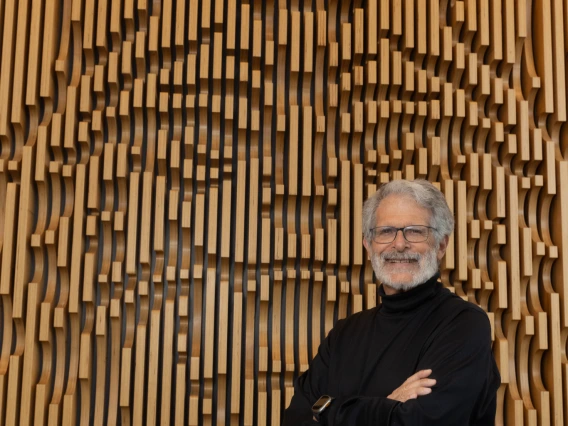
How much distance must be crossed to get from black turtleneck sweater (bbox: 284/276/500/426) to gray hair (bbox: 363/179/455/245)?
8.3 inches

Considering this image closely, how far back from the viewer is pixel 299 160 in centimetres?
421

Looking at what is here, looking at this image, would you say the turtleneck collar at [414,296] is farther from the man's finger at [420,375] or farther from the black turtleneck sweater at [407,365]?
the man's finger at [420,375]

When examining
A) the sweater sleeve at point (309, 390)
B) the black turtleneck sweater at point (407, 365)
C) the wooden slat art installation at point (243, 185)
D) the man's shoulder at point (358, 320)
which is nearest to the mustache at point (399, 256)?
the black turtleneck sweater at point (407, 365)

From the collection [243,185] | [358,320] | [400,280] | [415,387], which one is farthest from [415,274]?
[243,185]

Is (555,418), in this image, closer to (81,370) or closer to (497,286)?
(497,286)

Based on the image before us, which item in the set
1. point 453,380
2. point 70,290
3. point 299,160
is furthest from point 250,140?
Result: point 453,380

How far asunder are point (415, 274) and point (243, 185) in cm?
151

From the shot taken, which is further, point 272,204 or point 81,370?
point 272,204

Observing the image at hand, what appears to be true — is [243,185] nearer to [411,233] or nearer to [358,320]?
[358,320]

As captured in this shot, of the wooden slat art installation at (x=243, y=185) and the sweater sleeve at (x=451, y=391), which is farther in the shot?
the wooden slat art installation at (x=243, y=185)

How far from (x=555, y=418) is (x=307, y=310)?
4.66 ft

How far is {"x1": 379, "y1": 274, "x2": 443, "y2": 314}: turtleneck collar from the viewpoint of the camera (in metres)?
2.79

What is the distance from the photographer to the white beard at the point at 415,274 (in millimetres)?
2789

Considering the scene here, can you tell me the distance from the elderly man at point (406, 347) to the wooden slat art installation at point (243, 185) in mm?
1010
